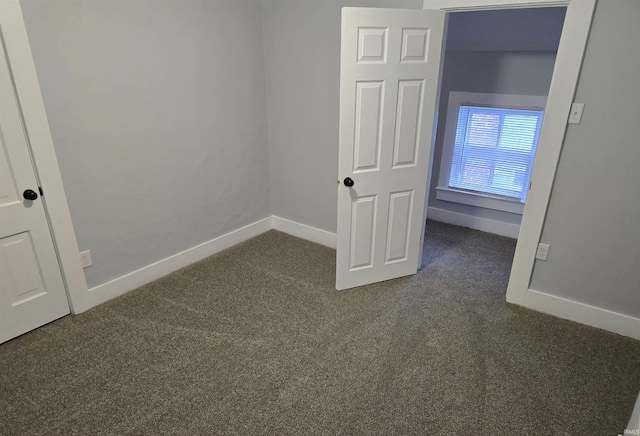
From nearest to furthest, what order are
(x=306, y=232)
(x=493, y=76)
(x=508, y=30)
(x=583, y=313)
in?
(x=583, y=313)
(x=508, y=30)
(x=493, y=76)
(x=306, y=232)

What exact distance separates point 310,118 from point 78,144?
1825 millimetres

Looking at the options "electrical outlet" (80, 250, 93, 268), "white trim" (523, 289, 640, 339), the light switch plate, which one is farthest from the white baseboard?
"electrical outlet" (80, 250, 93, 268)

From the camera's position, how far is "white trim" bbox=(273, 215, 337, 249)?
3.78 meters

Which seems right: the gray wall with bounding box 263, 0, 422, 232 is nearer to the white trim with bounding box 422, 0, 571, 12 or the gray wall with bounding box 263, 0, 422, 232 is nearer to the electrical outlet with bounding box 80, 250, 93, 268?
the white trim with bounding box 422, 0, 571, 12

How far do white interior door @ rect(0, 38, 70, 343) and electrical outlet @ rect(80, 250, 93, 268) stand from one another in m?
0.15

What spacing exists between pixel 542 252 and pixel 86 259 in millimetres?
3170

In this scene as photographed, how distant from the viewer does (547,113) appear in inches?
96.7

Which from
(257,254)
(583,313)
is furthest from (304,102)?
(583,313)

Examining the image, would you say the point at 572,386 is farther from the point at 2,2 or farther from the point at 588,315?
the point at 2,2

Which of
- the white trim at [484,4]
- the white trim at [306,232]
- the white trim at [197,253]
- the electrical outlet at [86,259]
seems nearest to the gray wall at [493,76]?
the white trim at [484,4]

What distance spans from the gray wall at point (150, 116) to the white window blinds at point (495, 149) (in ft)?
6.96

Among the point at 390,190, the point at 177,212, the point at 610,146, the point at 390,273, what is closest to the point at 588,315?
the point at 610,146

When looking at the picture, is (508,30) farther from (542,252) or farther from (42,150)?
(42,150)

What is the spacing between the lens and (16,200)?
2334 mm
